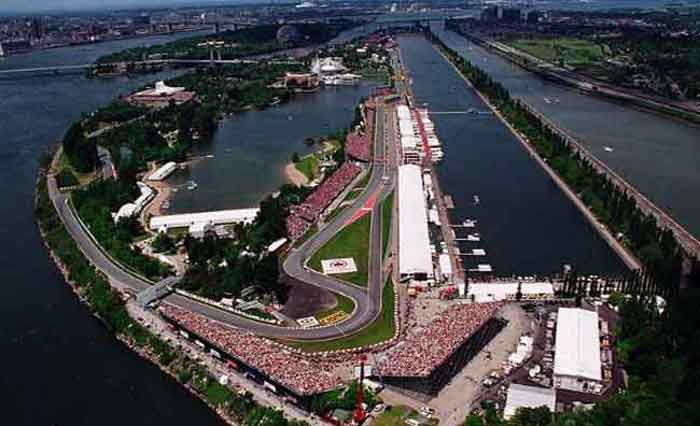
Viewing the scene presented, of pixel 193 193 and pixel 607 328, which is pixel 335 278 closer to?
pixel 607 328

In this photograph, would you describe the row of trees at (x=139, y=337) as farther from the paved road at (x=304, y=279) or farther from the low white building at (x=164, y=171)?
the low white building at (x=164, y=171)

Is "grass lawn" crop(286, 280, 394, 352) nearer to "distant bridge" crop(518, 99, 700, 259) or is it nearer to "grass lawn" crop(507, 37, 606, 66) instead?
"distant bridge" crop(518, 99, 700, 259)

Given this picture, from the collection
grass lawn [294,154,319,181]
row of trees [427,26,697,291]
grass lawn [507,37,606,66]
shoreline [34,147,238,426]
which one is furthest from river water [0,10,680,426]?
grass lawn [507,37,606,66]

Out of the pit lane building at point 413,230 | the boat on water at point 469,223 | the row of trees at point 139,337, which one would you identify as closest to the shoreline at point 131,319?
the row of trees at point 139,337

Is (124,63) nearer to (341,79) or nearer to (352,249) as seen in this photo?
(341,79)

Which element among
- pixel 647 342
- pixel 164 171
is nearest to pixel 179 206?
pixel 164 171

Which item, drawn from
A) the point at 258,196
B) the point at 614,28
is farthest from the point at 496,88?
the point at 614,28
